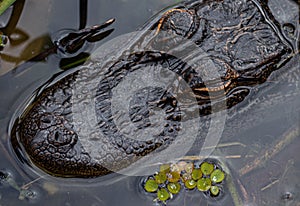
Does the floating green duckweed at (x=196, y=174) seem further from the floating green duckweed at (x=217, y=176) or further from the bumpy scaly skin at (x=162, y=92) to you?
the bumpy scaly skin at (x=162, y=92)

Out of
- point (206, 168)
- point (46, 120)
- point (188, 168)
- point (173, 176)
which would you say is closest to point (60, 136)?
point (46, 120)

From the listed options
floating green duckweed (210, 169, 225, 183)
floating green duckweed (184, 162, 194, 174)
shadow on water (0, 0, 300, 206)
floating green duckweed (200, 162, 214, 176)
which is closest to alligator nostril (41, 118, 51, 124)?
shadow on water (0, 0, 300, 206)

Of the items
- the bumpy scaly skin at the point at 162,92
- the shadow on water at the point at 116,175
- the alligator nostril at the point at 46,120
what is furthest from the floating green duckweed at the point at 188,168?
the alligator nostril at the point at 46,120

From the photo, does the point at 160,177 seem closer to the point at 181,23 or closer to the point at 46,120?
the point at 46,120

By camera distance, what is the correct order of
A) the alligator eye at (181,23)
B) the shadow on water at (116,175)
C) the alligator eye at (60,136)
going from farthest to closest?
the shadow on water at (116,175) < the alligator eye at (181,23) < the alligator eye at (60,136)

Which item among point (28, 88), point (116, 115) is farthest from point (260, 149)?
point (28, 88)

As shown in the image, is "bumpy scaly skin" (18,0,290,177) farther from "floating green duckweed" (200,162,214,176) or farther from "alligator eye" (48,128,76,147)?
"floating green duckweed" (200,162,214,176)
